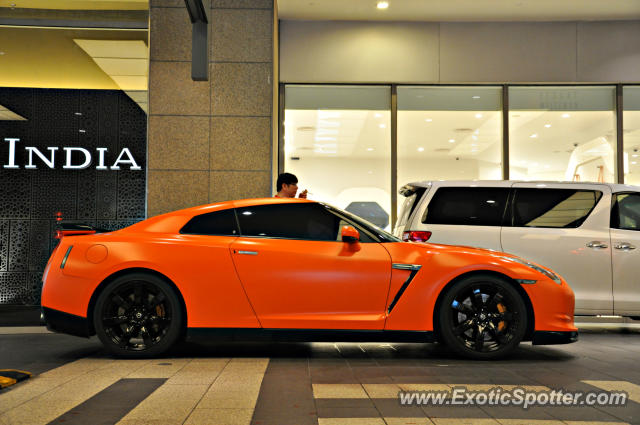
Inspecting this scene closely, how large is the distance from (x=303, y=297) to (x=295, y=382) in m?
0.99

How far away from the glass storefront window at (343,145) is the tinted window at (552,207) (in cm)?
468

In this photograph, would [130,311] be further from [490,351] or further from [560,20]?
[560,20]

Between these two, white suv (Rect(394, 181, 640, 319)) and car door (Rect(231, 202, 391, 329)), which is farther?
white suv (Rect(394, 181, 640, 319))

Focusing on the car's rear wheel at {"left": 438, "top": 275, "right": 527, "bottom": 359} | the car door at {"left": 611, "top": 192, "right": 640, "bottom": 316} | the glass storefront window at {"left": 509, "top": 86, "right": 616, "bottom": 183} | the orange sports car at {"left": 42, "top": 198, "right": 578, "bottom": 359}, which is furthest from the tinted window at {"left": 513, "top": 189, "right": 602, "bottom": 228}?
the glass storefront window at {"left": 509, "top": 86, "right": 616, "bottom": 183}

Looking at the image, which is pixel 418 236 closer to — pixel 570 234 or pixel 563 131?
pixel 570 234

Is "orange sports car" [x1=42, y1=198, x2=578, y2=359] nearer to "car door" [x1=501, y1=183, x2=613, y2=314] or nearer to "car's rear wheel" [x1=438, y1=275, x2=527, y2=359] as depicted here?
"car's rear wheel" [x1=438, y1=275, x2=527, y2=359]

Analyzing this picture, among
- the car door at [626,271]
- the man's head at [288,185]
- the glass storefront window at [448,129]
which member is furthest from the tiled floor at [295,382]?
the glass storefront window at [448,129]

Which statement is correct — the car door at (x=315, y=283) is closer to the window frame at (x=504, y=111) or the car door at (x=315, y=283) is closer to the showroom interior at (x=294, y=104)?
the showroom interior at (x=294, y=104)

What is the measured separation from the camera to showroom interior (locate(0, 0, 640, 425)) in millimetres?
9969

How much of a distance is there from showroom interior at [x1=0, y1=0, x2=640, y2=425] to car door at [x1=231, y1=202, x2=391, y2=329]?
4816mm

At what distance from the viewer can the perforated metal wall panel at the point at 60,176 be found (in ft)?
36.7

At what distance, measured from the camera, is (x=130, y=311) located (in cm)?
507

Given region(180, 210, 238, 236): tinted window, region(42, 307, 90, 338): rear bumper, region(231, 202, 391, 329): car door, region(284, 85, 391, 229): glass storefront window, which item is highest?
region(284, 85, 391, 229): glass storefront window

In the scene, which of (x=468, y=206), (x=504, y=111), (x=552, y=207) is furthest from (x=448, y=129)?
(x=468, y=206)
